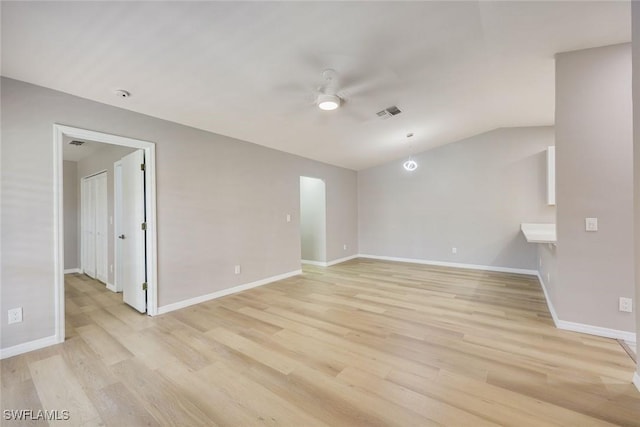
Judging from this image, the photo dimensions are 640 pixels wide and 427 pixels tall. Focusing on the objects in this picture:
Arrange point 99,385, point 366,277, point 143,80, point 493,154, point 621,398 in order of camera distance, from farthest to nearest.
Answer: point 493,154 → point 366,277 → point 143,80 → point 99,385 → point 621,398

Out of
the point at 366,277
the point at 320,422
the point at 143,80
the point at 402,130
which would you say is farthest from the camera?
the point at 366,277

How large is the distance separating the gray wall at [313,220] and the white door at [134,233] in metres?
3.56

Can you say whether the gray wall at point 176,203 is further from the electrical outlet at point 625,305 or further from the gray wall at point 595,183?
the electrical outlet at point 625,305

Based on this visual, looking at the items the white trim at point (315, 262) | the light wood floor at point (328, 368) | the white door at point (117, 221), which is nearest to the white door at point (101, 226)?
the white door at point (117, 221)

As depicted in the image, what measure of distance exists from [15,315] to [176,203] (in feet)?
5.88

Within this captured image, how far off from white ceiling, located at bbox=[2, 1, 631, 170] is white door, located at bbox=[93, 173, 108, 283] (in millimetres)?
2715

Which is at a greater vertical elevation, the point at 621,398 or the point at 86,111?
the point at 86,111

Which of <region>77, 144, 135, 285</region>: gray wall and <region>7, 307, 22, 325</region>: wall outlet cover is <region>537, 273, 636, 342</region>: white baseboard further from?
<region>77, 144, 135, 285</region>: gray wall

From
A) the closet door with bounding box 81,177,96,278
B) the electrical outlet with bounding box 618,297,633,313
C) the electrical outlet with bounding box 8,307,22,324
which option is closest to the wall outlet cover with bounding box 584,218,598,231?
the electrical outlet with bounding box 618,297,633,313

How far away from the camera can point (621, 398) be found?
1.75 meters

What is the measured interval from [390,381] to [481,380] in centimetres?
70

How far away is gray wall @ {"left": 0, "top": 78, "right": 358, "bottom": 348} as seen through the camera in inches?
93.1

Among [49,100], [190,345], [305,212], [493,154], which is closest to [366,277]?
[305,212]

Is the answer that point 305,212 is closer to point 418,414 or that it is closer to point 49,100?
point 49,100
